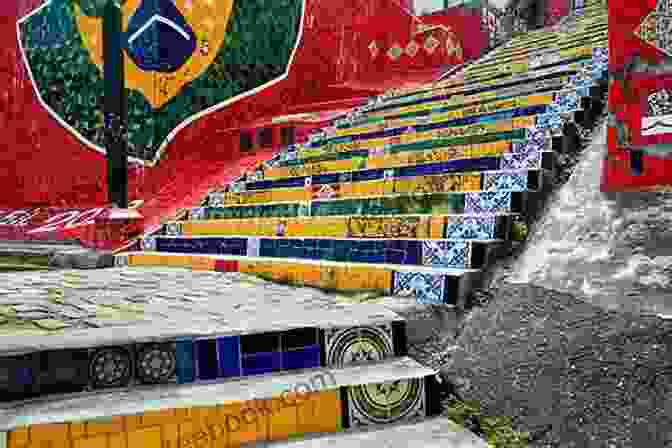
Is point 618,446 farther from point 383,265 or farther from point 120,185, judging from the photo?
point 120,185

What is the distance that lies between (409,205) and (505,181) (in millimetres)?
651

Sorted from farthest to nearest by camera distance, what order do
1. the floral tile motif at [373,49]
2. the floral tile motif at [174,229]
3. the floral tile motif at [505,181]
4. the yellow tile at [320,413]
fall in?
the floral tile motif at [373,49]
the floral tile motif at [174,229]
the floral tile motif at [505,181]
the yellow tile at [320,413]

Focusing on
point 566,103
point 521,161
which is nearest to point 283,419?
point 521,161

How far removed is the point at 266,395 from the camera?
71.5 inches

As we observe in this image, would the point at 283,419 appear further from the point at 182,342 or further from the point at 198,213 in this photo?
the point at 198,213

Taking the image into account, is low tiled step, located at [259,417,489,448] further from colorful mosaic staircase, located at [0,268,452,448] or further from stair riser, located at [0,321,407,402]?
stair riser, located at [0,321,407,402]

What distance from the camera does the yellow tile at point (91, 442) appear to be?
1.56m

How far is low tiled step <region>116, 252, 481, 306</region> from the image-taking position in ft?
8.41

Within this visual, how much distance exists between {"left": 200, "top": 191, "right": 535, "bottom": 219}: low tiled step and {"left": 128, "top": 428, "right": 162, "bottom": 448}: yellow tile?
2.20 meters

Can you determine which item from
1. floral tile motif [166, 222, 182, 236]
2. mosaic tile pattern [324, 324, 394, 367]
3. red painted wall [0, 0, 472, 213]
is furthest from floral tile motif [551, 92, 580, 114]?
red painted wall [0, 0, 472, 213]

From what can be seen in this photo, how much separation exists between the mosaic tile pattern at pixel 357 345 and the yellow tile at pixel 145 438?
68cm

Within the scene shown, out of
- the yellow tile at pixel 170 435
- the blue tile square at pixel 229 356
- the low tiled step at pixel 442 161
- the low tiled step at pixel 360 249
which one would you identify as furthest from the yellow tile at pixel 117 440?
the low tiled step at pixel 442 161

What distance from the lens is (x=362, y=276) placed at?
3008mm

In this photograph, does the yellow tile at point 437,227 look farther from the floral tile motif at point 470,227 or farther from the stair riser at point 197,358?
the stair riser at point 197,358
